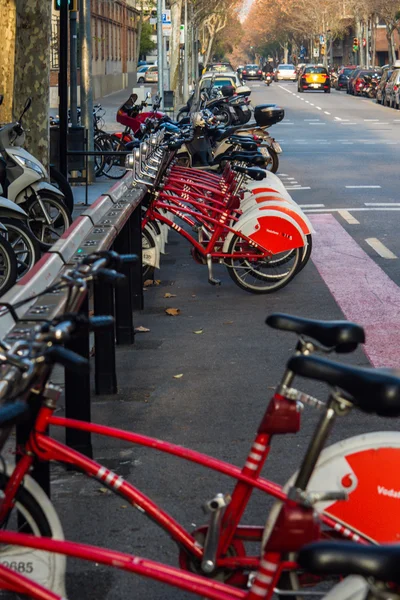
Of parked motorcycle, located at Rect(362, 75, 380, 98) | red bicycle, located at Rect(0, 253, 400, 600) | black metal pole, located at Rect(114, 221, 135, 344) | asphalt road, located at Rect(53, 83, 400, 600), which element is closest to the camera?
red bicycle, located at Rect(0, 253, 400, 600)

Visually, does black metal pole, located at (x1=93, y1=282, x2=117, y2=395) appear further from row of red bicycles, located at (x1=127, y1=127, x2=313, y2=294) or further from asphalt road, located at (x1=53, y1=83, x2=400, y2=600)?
row of red bicycles, located at (x1=127, y1=127, x2=313, y2=294)

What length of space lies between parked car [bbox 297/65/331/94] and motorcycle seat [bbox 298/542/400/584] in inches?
2861

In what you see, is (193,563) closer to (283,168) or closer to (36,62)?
(36,62)

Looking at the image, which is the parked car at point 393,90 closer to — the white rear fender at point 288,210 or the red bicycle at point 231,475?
the white rear fender at point 288,210

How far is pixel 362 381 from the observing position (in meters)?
2.76

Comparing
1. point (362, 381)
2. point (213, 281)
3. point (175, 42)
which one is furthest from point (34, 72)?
point (175, 42)

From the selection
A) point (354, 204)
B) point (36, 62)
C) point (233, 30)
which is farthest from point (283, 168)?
point (233, 30)

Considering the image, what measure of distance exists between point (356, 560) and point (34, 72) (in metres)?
14.0

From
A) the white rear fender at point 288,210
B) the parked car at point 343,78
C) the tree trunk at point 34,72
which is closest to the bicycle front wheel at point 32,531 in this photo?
the white rear fender at point 288,210

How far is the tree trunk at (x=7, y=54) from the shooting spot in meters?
15.6

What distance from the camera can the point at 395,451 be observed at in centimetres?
345

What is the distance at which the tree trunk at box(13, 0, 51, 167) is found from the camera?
1512cm

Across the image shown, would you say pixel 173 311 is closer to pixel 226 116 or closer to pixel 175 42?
pixel 226 116

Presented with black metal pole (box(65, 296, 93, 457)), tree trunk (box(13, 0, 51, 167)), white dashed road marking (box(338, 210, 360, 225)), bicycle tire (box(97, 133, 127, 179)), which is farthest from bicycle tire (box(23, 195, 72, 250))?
bicycle tire (box(97, 133, 127, 179))
